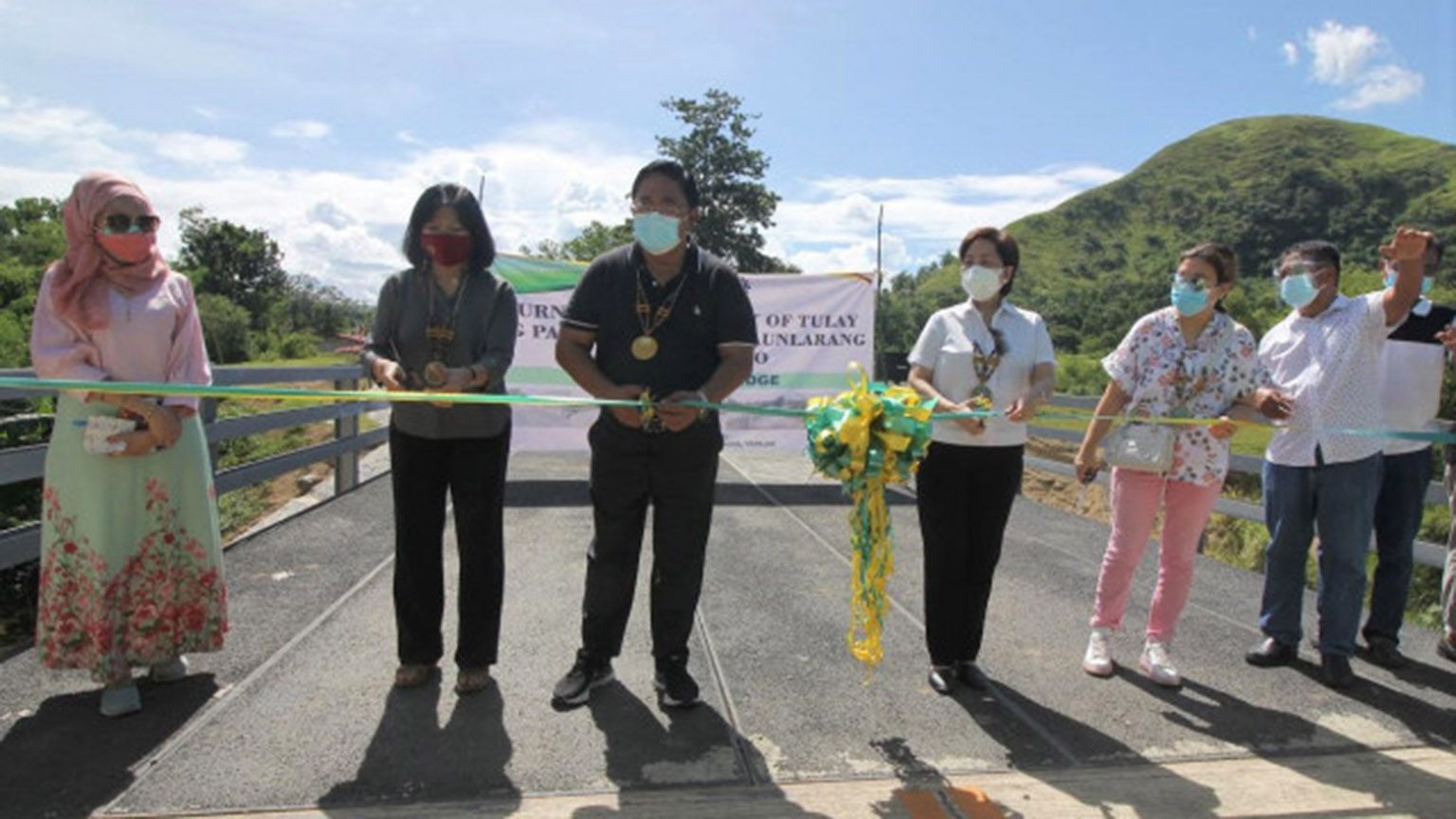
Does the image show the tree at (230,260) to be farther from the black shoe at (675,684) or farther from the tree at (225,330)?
the black shoe at (675,684)

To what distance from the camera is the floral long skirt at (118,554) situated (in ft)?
9.86

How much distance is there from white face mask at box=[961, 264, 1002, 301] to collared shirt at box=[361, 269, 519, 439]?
1.85 m

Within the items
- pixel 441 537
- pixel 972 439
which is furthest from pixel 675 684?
pixel 972 439

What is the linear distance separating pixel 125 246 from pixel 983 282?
3169mm

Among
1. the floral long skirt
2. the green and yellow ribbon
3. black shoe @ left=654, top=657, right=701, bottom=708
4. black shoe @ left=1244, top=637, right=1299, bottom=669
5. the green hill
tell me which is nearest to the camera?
the green and yellow ribbon

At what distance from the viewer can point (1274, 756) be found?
3000mm

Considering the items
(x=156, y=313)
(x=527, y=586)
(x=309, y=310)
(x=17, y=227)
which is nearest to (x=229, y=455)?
(x=527, y=586)

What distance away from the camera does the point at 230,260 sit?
213 ft

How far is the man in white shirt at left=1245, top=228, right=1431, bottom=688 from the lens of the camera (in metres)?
3.74

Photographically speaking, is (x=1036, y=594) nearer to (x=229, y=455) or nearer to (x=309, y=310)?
(x=229, y=455)

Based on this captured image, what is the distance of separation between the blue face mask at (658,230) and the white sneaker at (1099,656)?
2.57m

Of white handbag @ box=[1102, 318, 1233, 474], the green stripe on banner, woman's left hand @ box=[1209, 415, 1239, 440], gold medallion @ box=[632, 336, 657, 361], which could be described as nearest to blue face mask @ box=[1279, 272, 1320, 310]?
white handbag @ box=[1102, 318, 1233, 474]

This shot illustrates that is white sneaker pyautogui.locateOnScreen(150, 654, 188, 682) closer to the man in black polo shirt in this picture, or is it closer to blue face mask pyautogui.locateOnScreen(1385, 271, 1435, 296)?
the man in black polo shirt

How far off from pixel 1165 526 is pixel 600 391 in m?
2.53
